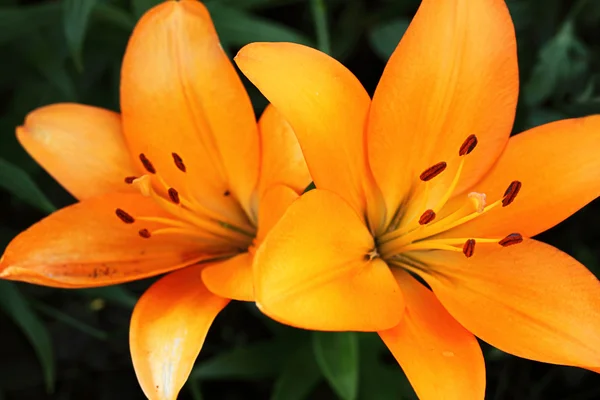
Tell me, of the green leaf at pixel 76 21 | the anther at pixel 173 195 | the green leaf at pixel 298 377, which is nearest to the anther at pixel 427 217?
the anther at pixel 173 195

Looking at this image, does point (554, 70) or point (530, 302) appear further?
point (554, 70)

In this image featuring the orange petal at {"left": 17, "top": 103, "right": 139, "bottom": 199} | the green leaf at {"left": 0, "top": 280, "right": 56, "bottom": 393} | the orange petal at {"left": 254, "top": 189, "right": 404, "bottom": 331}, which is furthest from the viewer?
the green leaf at {"left": 0, "top": 280, "right": 56, "bottom": 393}

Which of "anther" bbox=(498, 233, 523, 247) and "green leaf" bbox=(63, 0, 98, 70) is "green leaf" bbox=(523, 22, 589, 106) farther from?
"green leaf" bbox=(63, 0, 98, 70)

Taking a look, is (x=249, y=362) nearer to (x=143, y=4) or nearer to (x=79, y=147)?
(x=79, y=147)

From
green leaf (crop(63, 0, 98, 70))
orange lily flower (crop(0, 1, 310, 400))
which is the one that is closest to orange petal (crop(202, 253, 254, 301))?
orange lily flower (crop(0, 1, 310, 400))

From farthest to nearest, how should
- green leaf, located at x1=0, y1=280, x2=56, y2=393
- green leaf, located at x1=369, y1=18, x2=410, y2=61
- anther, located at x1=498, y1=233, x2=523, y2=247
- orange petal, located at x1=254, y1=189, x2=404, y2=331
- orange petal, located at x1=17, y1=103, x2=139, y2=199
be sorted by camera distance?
green leaf, located at x1=369, y1=18, x2=410, y2=61 < green leaf, located at x1=0, y1=280, x2=56, y2=393 < orange petal, located at x1=17, y1=103, x2=139, y2=199 < anther, located at x1=498, y1=233, x2=523, y2=247 < orange petal, located at x1=254, y1=189, x2=404, y2=331

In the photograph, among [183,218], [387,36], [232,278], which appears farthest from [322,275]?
[387,36]

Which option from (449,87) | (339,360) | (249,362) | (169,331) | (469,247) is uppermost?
(449,87)

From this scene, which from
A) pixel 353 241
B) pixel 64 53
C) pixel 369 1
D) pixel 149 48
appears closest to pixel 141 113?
pixel 149 48

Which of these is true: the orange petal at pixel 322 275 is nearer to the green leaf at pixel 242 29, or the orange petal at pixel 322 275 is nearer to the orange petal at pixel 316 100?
the orange petal at pixel 316 100
